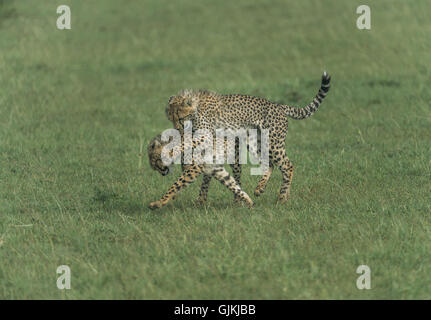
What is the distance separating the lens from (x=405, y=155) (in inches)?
409

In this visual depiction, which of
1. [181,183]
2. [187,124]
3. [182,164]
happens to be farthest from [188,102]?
[181,183]

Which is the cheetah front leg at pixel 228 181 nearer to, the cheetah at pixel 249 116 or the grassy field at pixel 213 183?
the grassy field at pixel 213 183

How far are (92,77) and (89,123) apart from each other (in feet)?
9.88

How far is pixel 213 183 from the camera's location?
9.74 metres

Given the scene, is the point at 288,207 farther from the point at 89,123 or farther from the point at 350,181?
the point at 89,123

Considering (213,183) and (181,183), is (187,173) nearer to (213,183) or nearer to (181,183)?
(181,183)

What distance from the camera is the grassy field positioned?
680 centimetres

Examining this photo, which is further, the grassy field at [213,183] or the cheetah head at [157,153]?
the cheetah head at [157,153]

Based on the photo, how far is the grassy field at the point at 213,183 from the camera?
680cm

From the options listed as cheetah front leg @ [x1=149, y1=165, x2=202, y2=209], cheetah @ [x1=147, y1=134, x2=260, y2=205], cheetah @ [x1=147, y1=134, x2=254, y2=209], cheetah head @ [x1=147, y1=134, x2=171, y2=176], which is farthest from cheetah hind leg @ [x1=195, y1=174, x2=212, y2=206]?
cheetah head @ [x1=147, y1=134, x2=171, y2=176]

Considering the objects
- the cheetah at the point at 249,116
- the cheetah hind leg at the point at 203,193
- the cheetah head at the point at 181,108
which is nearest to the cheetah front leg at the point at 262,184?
the cheetah at the point at 249,116

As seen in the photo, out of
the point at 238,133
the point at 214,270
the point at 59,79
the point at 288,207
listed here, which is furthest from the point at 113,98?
the point at 214,270

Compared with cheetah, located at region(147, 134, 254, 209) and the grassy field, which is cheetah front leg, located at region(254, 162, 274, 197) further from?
cheetah, located at region(147, 134, 254, 209)

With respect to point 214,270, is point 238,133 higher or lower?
higher
